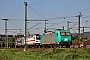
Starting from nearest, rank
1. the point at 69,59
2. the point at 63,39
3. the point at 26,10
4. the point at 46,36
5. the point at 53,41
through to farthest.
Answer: the point at 69,59 < the point at 26,10 < the point at 63,39 < the point at 53,41 < the point at 46,36

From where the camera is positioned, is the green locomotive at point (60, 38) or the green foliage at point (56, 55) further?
the green locomotive at point (60, 38)

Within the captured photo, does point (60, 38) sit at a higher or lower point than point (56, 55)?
higher

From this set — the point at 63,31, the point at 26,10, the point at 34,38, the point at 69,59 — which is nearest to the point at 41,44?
the point at 34,38

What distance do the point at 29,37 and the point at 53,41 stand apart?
15.7 meters

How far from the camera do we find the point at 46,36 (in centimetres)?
5588

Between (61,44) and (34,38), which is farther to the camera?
(34,38)

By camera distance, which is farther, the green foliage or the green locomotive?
the green locomotive

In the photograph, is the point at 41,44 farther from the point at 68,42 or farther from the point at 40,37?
the point at 68,42

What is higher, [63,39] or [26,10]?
[26,10]

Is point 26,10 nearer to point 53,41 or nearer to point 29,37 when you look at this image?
point 53,41

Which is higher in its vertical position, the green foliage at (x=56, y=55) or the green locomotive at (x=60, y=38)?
the green locomotive at (x=60, y=38)

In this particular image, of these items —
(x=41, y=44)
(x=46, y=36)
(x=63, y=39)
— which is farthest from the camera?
(x=41, y=44)

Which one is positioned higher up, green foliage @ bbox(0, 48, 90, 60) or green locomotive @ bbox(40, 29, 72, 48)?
green locomotive @ bbox(40, 29, 72, 48)

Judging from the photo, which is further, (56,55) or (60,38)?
(60,38)
